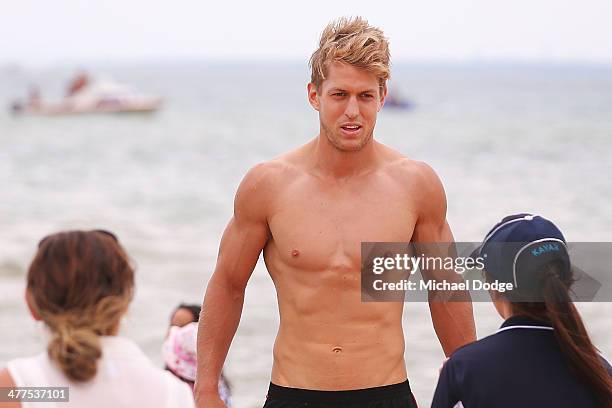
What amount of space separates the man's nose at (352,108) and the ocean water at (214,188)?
1.28 meters

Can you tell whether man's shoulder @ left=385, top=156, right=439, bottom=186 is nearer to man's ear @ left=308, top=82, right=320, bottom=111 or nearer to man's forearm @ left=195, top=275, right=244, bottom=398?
man's ear @ left=308, top=82, right=320, bottom=111

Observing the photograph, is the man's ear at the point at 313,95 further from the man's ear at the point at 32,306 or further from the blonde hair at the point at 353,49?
the man's ear at the point at 32,306

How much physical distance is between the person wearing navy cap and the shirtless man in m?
0.92

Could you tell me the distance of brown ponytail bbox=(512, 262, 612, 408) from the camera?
257 centimetres

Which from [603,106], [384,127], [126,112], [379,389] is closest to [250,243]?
[379,389]

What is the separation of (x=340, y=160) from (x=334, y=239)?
0.30m

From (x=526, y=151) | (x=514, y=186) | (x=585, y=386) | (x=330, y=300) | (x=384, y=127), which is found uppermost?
(x=384, y=127)

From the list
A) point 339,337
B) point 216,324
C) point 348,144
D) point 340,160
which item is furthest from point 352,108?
point 216,324

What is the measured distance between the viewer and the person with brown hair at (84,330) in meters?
2.49

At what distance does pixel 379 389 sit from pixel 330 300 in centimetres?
A: 34

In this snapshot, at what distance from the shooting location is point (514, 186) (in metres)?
23.2

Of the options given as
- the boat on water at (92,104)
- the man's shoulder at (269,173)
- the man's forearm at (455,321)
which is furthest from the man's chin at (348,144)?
the boat on water at (92,104)

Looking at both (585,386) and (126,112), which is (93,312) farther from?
(126,112)

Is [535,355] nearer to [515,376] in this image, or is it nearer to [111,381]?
[515,376]
